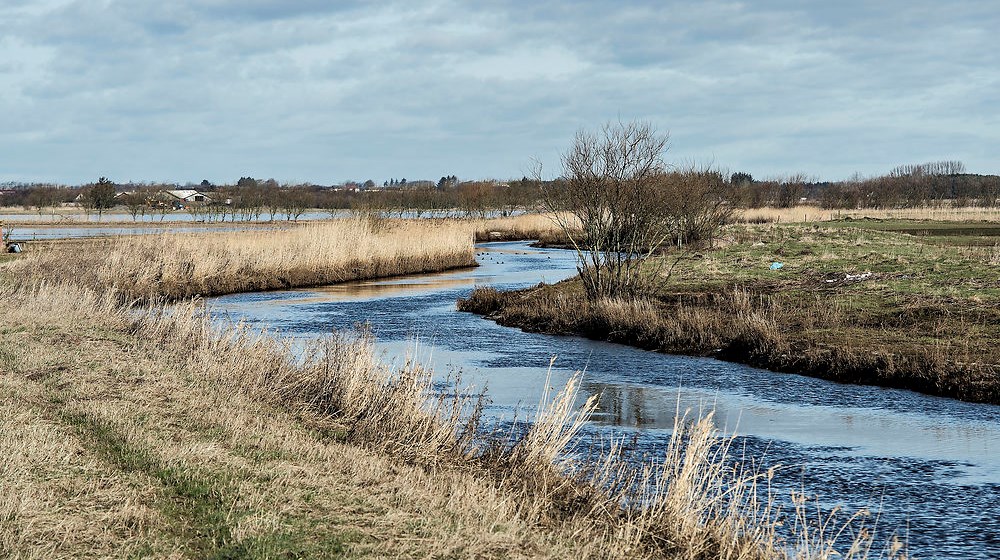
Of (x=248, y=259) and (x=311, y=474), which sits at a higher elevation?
(x=248, y=259)

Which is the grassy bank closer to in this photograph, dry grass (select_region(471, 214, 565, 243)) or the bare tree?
the bare tree

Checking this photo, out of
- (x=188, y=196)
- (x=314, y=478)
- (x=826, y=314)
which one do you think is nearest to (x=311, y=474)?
(x=314, y=478)

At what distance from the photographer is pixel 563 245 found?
55.8 metres

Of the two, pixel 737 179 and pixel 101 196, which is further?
pixel 101 196

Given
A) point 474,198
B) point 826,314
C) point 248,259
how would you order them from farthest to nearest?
1. point 474,198
2. point 248,259
3. point 826,314

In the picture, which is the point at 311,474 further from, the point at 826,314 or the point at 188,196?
the point at 188,196

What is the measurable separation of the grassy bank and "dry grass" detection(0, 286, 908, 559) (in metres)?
5.55

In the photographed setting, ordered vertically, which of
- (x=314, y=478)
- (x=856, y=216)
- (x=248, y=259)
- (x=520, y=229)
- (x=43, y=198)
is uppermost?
(x=43, y=198)

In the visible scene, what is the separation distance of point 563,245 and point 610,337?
36072mm

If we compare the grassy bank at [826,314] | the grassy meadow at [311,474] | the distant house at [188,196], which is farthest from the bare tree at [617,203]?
the distant house at [188,196]

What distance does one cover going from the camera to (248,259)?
3288cm

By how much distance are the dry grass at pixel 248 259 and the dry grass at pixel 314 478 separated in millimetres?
15223

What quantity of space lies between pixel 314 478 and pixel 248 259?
2661 centimetres

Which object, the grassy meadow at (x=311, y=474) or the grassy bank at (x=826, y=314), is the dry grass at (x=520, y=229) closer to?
the grassy bank at (x=826, y=314)
